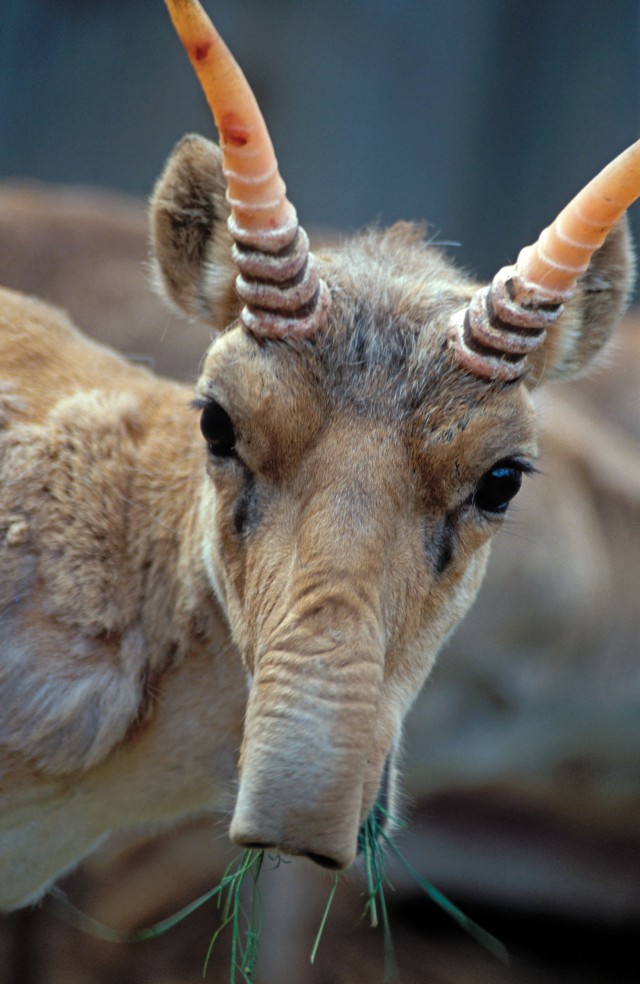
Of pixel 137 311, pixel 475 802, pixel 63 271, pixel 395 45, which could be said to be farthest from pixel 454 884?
pixel 395 45

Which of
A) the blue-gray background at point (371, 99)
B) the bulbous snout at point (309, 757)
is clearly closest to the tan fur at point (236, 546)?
the bulbous snout at point (309, 757)

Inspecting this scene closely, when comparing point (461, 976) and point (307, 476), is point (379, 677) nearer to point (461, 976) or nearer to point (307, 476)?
point (307, 476)

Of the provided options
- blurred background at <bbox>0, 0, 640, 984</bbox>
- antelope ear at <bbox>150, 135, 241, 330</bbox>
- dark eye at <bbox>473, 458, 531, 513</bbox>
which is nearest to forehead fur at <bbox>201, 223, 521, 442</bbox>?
dark eye at <bbox>473, 458, 531, 513</bbox>

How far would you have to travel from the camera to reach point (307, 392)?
2977 mm

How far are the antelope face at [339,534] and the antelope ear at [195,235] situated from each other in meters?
0.58

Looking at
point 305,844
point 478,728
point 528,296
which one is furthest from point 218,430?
point 478,728

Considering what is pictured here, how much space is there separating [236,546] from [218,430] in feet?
1.16

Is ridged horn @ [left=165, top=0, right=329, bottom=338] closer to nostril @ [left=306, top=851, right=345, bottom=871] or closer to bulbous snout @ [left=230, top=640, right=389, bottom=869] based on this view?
bulbous snout @ [left=230, top=640, right=389, bottom=869]

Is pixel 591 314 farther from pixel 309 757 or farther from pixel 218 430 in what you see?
pixel 309 757

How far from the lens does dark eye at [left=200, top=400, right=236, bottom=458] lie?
3131 mm

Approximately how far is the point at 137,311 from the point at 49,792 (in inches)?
149

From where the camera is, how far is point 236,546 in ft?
10.5

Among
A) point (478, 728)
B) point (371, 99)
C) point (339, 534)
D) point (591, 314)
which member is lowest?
point (478, 728)

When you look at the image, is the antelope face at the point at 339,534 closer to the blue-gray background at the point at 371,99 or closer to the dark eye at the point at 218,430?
the dark eye at the point at 218,430
